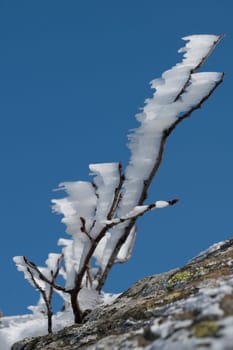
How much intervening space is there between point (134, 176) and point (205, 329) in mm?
2379

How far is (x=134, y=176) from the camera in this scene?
489 cm

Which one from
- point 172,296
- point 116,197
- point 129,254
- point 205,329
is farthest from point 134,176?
point 205,329

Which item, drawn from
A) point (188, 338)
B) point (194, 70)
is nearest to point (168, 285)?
point (194, 70)

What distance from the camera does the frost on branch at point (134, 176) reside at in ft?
15.6

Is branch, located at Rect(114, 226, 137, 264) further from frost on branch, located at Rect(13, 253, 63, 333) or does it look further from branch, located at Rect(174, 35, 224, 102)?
branch, located at Rect(174, 35, 224, 102)

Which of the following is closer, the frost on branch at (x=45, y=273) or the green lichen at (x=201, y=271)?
the green lichen at (x=201, y=271)

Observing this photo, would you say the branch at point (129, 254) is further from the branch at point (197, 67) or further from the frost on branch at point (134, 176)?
the branch at point (197, 67)

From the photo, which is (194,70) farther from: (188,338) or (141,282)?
(188,338)

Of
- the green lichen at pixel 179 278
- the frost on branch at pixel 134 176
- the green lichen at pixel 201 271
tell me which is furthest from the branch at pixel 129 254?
the green lichen at pixel 201 271

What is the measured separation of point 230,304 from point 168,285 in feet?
5.81

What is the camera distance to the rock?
2611mm

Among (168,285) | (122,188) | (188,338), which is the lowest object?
(188,338)

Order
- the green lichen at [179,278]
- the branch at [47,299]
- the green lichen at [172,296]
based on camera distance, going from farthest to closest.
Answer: the branch at [47,299]
the green lichen at [179,278]
the green lichen at [172,296]

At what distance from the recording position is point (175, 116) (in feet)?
15.6
